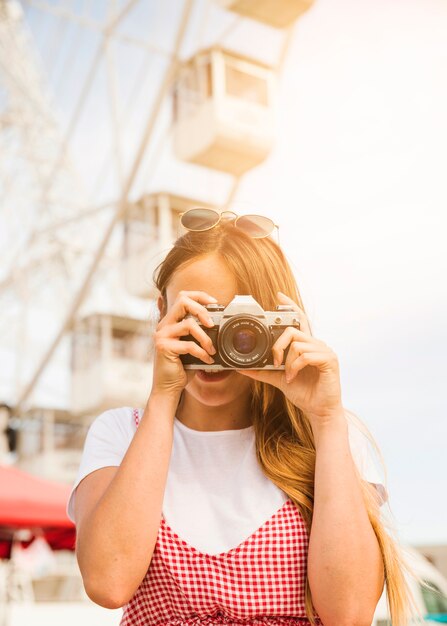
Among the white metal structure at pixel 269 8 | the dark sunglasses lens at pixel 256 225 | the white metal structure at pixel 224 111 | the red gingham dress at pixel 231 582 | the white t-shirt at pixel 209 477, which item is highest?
the white metal structure at pixel 269 8

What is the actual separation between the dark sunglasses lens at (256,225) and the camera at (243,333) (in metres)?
0.18

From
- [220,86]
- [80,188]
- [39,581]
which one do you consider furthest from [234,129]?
[80,188]

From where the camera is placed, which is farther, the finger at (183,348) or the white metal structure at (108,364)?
the white metal structure at (108,364)

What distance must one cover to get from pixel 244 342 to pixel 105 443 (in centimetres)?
30

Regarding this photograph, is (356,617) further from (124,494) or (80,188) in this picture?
(80,188)

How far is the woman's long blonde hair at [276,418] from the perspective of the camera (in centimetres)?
135

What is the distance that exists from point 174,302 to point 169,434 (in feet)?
0.78

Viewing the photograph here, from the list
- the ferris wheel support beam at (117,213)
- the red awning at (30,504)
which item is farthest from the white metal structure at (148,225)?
the red awning at (30,504)

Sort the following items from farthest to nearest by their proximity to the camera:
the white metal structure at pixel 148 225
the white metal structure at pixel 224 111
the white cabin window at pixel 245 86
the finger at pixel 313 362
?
the white metal structure at pixel 148 225 < the white cabin window at pixel 245 86 < the white metal structure at pixel 224 111 < the finger at pixel 313 362

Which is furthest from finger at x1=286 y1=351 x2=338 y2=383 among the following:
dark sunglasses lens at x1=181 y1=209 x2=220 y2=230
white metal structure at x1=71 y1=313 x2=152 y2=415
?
white metal structure at x1=71 y1=313 x2=152 y2=415

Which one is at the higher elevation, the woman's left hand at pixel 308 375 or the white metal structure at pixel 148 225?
the white metal structure at pixel 148 225

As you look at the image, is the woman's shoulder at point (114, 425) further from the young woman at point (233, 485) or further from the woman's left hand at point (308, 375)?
the woman's left hand at point (308, 375)

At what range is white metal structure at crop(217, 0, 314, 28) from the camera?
9.44m

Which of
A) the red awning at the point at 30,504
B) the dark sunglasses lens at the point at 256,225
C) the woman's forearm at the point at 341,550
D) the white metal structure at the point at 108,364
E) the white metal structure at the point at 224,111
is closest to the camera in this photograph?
the woman's forearm at the point at 341,550
